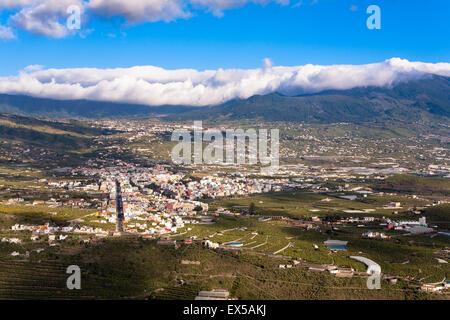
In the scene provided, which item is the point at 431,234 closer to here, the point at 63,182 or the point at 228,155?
the point at 63,182

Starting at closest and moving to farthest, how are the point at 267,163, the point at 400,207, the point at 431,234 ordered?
the point at 431,234 → the point at 400,207 → the point at 267,163

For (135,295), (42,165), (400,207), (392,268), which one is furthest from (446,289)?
(42,165)

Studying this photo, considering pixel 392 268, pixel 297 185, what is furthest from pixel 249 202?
pixel 392 268

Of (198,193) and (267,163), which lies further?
(267,163)

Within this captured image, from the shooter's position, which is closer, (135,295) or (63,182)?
(135,295)

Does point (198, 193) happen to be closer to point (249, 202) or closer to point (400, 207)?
point (249, 202)

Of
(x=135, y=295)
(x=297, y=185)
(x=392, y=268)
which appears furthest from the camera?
(x=297, y=185)

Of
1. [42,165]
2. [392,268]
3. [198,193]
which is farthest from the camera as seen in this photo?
[42,165]

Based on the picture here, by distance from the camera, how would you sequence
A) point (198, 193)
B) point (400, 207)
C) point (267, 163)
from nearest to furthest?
1. point (400, 207)
2. point (198, 193)
3. point (267, 163)

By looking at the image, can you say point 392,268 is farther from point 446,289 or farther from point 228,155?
point 228,155
